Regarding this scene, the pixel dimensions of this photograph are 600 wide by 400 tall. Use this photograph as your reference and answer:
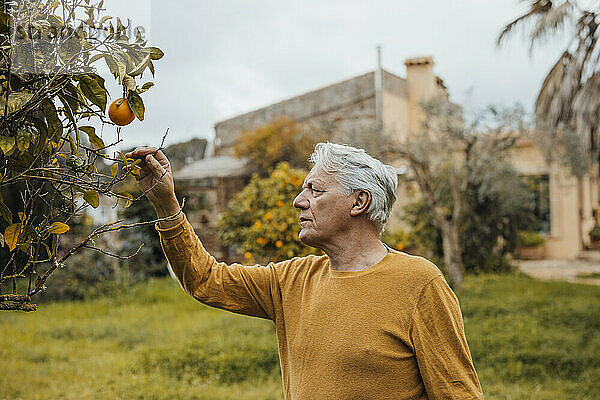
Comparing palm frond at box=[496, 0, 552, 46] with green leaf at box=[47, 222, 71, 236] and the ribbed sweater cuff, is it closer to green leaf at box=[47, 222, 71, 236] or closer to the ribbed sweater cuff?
Answer: the ribbed sweater cuff

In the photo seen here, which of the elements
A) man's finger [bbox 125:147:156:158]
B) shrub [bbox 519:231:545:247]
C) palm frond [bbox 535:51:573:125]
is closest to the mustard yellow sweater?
man's finger [bbox 125:147:156:158]

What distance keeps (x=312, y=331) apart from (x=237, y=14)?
115 inches

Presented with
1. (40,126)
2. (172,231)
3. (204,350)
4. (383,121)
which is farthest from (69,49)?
(383,121)

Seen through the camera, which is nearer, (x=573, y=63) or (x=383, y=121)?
(x=573, y=63)

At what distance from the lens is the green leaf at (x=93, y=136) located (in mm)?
1229

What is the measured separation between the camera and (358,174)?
69.4 inches

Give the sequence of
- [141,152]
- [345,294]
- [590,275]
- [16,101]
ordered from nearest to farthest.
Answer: [16,101] < [141,152] < [345,294] < [590,275]

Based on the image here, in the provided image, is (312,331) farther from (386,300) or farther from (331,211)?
(331,211)

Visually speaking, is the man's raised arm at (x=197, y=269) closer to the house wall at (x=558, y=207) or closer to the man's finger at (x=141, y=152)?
the man's finger at (x=141, y=152)

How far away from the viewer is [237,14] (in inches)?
163

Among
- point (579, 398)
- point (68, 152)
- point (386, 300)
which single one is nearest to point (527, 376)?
point (579, 398)

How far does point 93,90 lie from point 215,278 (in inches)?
32.8

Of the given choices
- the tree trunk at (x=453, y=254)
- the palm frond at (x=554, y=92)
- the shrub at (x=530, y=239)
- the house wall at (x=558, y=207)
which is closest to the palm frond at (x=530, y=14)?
the palm frond at (x=554, y=92)

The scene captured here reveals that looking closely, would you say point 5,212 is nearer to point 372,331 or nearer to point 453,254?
point 372,331
